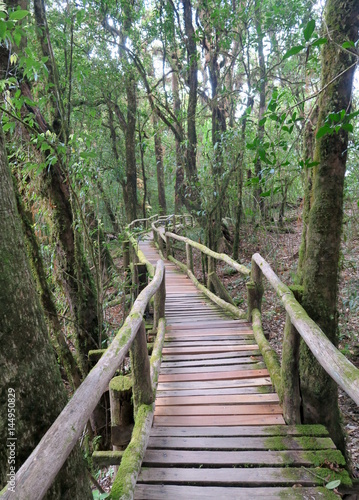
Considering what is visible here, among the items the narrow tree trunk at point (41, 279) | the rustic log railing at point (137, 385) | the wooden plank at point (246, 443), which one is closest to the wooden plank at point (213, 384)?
the rustic log railing at point (137, 385)

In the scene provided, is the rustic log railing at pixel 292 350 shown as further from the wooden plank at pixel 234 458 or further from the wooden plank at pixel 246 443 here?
the wooden plank at pixel 234 458

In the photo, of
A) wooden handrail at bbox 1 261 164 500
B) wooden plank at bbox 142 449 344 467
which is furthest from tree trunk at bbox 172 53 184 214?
wooden handrail at bbox 1 261 164 500

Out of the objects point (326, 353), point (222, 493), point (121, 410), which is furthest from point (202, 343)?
point (326, 353)

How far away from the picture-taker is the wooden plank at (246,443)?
2.51m

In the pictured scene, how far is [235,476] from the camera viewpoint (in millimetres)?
2270

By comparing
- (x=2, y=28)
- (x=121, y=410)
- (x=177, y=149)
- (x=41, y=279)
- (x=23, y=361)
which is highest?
(x=177, y=149)

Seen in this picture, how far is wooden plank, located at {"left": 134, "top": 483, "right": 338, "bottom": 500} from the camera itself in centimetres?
210

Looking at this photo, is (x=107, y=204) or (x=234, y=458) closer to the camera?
(x=234, y=458)

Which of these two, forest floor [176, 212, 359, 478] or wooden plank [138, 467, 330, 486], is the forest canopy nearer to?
wooden plank [138, 467, 330, 486]

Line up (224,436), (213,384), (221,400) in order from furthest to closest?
(213,384) < (221,400) < (224,436)

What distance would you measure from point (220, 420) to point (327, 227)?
6.65 ft

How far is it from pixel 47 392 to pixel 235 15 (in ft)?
32.6

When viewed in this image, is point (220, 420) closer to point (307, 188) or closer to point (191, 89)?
point (307, 188)

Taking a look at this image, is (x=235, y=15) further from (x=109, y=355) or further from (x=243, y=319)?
(x=109, y=355)
